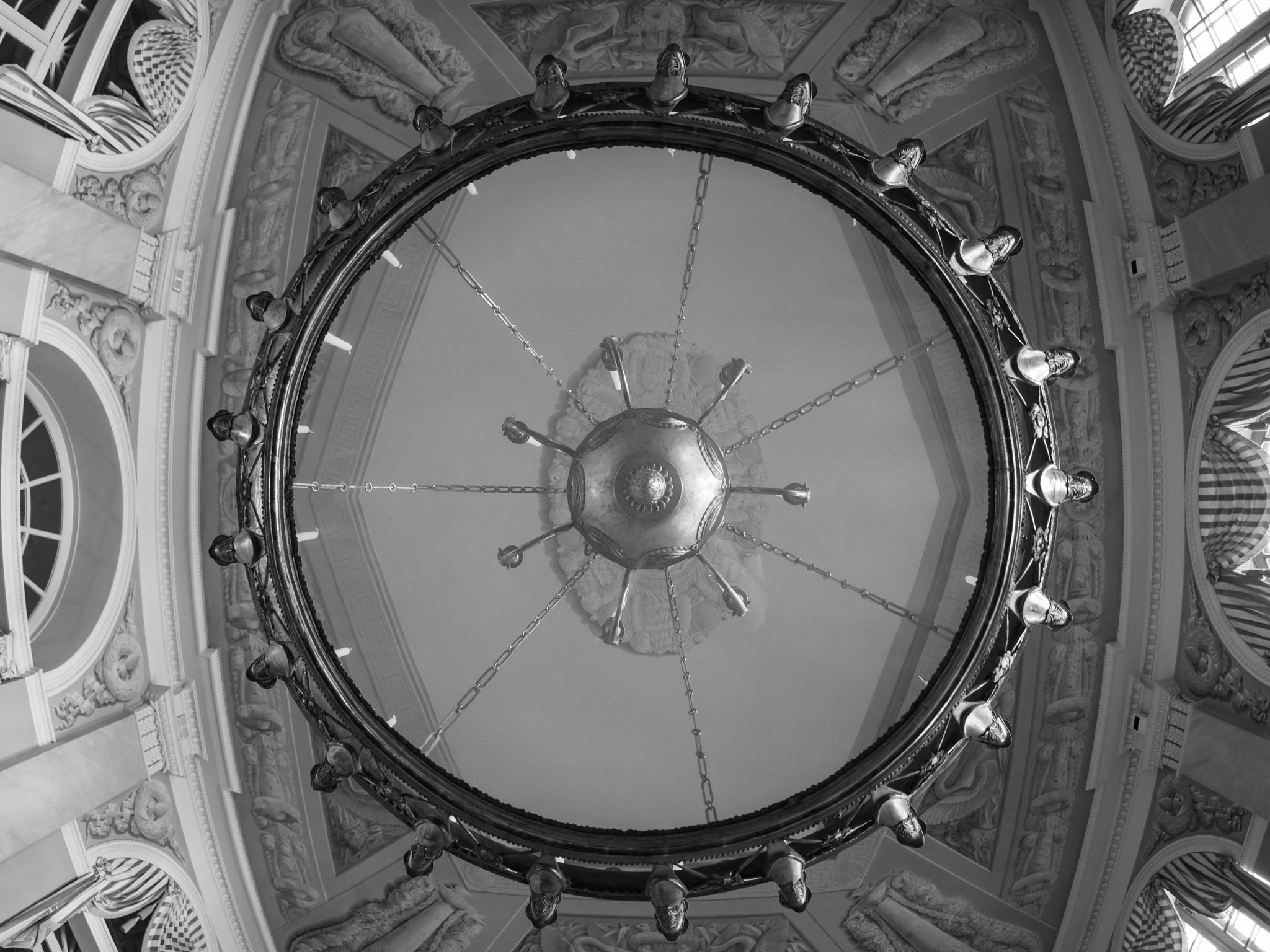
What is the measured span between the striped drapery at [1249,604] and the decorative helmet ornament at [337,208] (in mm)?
5890

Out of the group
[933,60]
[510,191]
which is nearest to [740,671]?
[510,191]

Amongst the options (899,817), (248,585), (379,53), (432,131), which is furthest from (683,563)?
(432,131)

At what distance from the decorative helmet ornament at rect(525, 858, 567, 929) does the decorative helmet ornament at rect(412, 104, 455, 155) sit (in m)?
2.71

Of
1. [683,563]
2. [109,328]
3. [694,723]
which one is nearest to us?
[694,723]

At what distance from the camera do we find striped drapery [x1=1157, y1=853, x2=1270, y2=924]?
573cm

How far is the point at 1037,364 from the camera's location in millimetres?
3594

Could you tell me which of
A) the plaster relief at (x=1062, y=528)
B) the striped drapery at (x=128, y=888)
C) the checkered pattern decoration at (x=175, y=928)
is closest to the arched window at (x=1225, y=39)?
the plaster relief at (x=1062, y=528)

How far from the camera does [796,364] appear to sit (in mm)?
8898

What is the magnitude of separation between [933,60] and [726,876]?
5.57 m

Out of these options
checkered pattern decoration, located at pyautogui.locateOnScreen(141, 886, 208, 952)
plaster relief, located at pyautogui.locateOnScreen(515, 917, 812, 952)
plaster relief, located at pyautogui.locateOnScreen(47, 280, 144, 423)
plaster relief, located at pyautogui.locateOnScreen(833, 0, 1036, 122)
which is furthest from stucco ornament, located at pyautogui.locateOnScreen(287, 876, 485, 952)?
plaster relief, located at pyautogui.locateOnScreen(833, 0, 1036, 122)

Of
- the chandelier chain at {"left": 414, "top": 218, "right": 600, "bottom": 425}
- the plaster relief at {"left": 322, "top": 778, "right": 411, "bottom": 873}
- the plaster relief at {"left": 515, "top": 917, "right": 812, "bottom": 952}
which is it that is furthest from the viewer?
the plaster relief at {"left": 322, "top": 778, "right": 411, "bottom": 873}

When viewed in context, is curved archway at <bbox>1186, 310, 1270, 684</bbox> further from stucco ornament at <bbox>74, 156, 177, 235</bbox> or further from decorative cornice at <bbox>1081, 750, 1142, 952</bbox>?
stucco ornament at <bbox>74, 156, 177, 235</bbox>

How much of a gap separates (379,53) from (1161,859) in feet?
25.7

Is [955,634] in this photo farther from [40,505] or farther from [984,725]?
[40,505]
